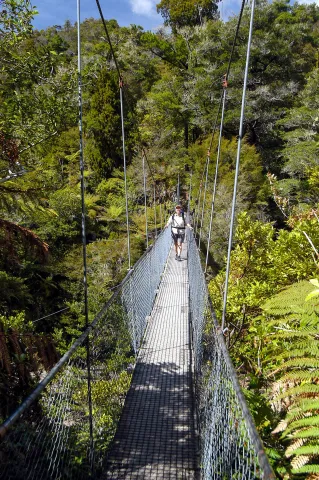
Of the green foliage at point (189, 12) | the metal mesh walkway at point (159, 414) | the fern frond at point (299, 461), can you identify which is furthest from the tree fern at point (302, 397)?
the green foliage at point (189, 12)

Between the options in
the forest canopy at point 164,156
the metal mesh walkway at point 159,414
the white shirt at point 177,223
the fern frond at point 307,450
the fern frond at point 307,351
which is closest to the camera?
the fern frond at point 307,450

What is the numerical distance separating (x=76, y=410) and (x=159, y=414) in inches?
18.0

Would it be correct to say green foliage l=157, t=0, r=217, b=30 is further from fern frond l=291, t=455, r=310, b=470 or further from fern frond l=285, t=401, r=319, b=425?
fern frond l=291, t=455, r=310, b=470

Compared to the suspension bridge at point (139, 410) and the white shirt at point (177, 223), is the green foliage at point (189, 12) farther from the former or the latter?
the suspension bridge at point (139, 410)

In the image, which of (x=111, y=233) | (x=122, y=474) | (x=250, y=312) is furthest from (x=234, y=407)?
(x=111, y=233)

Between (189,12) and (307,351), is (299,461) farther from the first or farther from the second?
(189,12)

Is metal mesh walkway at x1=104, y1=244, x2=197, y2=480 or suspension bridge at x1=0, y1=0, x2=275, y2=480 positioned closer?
suspension bridge at x1=0, y1=0, x2=275, y2=480

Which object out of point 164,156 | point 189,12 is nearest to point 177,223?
point 164,156

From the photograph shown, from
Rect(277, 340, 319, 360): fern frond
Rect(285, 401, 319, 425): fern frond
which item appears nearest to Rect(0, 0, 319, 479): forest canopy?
Rect(277, 340, 319, 360): fern frond

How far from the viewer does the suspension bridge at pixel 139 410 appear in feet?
3.53

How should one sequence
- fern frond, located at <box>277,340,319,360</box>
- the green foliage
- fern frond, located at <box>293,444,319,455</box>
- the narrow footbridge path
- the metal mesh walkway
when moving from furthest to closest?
1. the green foliage
2. the metal mesh walkway
3. fern frond, located at <box>277,340,319,360</box>
4. the narrow footbridge path
5. fern frond, located at <box>293,444,319,455</box>

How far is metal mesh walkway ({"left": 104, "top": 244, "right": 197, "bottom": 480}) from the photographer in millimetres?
1642

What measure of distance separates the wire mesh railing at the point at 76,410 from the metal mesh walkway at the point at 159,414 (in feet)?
0.25

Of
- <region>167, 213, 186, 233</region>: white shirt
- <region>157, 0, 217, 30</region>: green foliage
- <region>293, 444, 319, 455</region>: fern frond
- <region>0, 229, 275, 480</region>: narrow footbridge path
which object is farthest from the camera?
<region>157, 0, 217, 30</region>: green foliage
